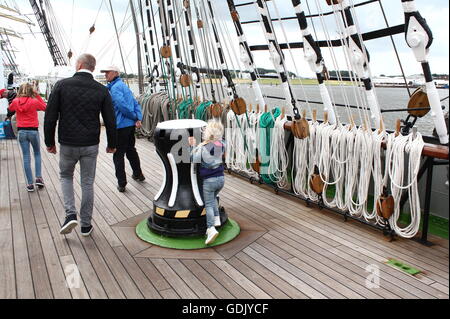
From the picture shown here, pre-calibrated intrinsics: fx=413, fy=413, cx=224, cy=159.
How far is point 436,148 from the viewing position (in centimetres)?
306

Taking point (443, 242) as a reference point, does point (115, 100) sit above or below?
above

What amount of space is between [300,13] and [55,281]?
303 cm

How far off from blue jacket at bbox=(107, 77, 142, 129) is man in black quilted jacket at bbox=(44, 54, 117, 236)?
1187 mm

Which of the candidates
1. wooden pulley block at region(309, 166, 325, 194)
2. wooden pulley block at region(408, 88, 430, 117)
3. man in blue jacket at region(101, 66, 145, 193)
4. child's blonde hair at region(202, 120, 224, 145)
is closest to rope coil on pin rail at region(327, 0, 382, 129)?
wooden pulley block at region(408, 88, 430, 117)

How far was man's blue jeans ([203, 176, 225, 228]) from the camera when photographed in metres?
3.20

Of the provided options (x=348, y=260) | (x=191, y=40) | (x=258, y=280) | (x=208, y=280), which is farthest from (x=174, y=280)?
(x=191, y=40)

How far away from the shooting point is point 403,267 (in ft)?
9.39

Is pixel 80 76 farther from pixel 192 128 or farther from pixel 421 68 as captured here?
pixel 421 68

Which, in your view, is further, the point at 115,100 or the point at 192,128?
the point at 115,100

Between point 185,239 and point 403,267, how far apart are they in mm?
1625

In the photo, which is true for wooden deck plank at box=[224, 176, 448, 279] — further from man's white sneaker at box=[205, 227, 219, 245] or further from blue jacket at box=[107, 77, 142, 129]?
blue jacket at box=[107, 77, 142, 129]

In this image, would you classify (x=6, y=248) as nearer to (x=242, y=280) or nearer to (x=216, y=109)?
(x=242, y=280)
